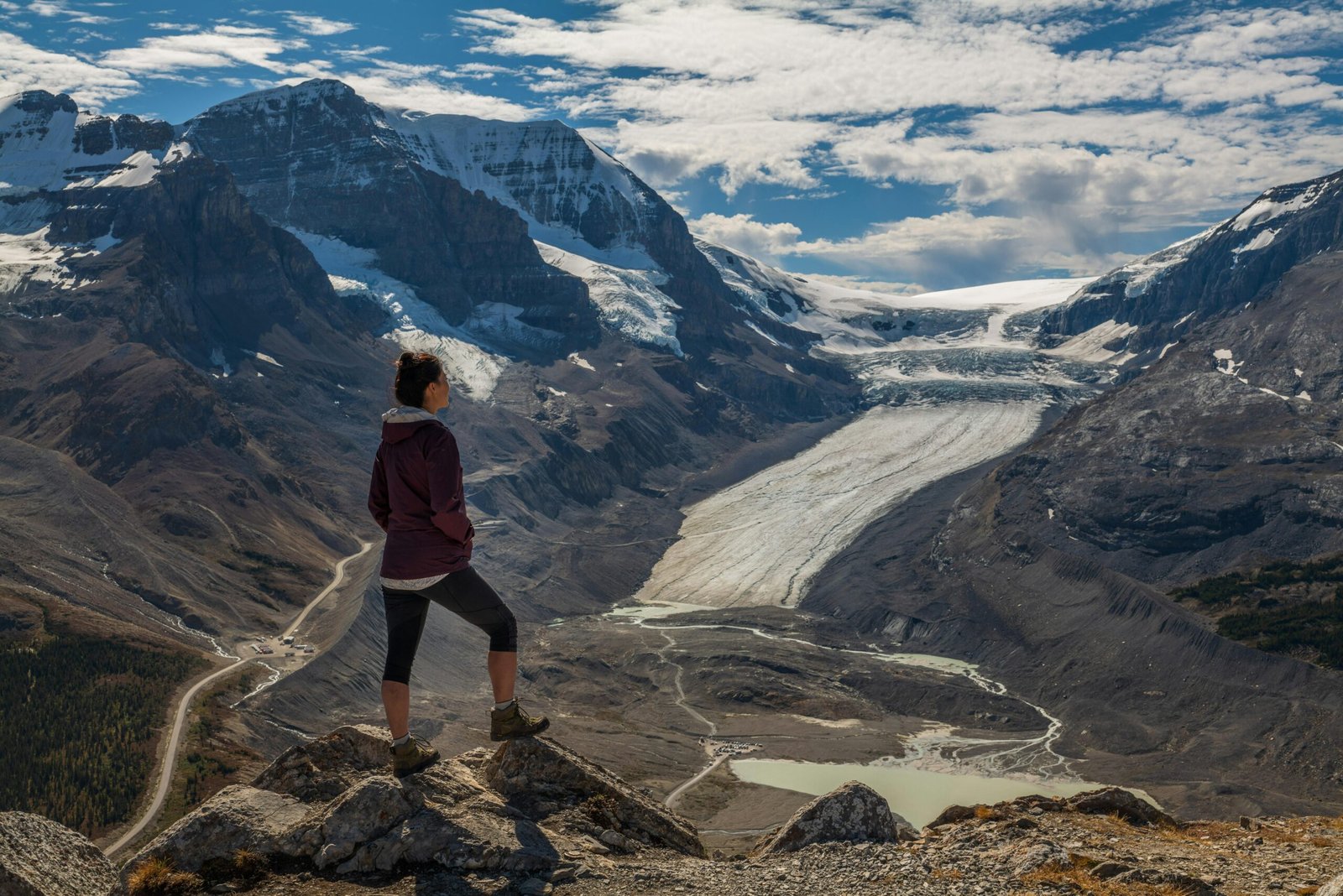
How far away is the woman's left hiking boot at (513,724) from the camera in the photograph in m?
16.7

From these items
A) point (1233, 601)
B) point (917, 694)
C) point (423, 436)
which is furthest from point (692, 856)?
point (1233, 601)

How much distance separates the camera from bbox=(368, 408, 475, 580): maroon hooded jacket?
14828 mm

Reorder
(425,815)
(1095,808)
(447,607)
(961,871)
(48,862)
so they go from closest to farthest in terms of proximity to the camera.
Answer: (48,862) < (425,815) < (447,607) < (961,871) < (1095,808)

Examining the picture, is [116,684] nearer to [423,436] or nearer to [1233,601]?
[423,436]

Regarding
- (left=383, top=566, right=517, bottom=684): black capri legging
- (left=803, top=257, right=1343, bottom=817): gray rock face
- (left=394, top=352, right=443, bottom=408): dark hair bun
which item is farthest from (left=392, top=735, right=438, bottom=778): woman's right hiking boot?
(left=803, top=257, right=1343, bottom=817): gray rock face

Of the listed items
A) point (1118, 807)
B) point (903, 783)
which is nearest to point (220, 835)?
point (1118, 807)

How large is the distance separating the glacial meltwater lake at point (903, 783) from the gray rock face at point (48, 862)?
95.5 metres

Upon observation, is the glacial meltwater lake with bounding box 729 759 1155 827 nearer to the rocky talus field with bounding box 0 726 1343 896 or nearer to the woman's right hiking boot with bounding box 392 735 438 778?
the rocky talus field with bounding box 0 726 1343 896

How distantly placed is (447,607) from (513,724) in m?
2.34

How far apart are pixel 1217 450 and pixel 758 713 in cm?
8910

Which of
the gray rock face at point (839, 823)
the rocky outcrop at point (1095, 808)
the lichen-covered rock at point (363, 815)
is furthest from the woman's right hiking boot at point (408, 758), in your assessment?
the rocky outcrop at point (1095, 808)

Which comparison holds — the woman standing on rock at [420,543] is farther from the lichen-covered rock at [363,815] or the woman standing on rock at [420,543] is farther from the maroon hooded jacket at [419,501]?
the lichen-covered rock at [363,815]

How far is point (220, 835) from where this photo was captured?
14938 millimetres

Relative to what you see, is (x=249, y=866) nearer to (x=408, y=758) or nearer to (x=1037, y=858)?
(x=408, y=758)
